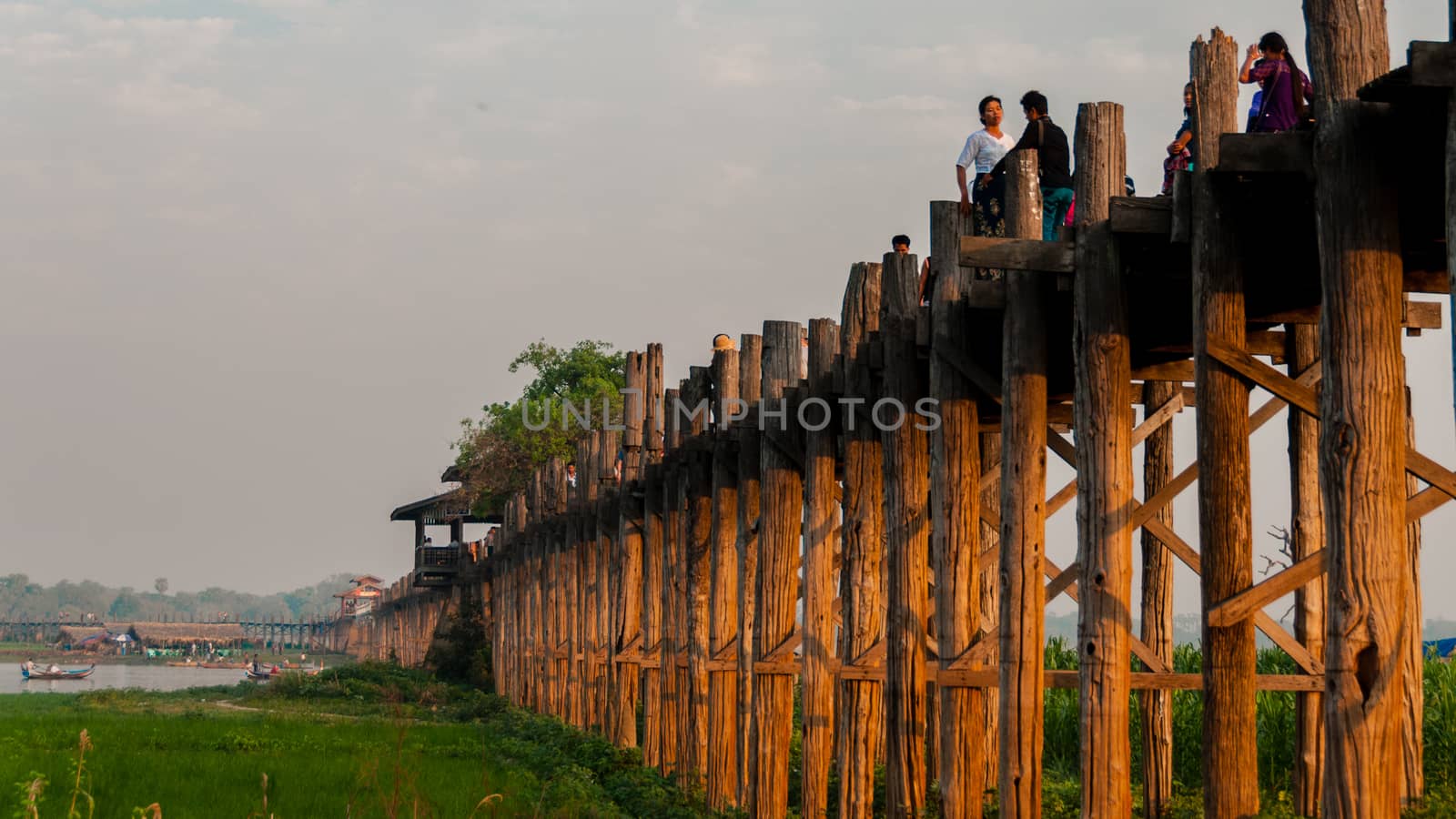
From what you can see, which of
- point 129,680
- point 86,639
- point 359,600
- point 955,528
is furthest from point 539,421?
point 86,639

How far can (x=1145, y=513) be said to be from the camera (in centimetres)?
966

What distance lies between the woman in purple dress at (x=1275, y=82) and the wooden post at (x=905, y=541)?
2417mm

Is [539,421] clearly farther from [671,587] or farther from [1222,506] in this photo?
[1222,506]

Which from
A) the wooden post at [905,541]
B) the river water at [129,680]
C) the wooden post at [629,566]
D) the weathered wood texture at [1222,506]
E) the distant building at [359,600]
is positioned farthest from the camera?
the distant building at [359,600]

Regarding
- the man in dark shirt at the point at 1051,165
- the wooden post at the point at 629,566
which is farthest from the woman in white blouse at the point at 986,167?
the wooden post at the point at 629,566

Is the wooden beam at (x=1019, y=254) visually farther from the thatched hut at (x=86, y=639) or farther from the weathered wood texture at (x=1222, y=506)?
the thatched hut at (x=86, y=639)

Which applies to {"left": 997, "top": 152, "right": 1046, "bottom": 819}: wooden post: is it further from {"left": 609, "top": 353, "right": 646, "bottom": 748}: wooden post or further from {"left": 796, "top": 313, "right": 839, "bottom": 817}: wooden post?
{"left": 609, "top": 353, "right": 646, "bottom": 748}: wooden post

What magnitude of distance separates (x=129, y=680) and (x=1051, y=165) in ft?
235

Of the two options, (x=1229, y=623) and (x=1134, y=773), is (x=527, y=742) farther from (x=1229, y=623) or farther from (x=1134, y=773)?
(x=1229, y=623)

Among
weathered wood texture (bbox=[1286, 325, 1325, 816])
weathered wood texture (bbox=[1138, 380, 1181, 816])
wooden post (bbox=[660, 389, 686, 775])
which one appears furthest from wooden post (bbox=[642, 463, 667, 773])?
weathered wood texture (bbox=[1286, 325, 1325, 816])

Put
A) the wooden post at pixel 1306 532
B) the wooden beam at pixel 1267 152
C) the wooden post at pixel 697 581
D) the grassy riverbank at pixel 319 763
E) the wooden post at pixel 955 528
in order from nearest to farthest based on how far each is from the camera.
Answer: the wooden beam at pixel 1267 152
the wooden post at pixel 955 528
the wooden post at pixel 1306 532
the grassy riverbank at pixel 319 763
the wooden post at pixel 697 581

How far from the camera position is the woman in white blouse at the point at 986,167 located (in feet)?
35.4

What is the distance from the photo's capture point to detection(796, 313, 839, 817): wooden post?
1230 centimetres

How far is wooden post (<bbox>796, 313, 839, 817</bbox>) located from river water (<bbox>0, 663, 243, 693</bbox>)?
49.8 m
